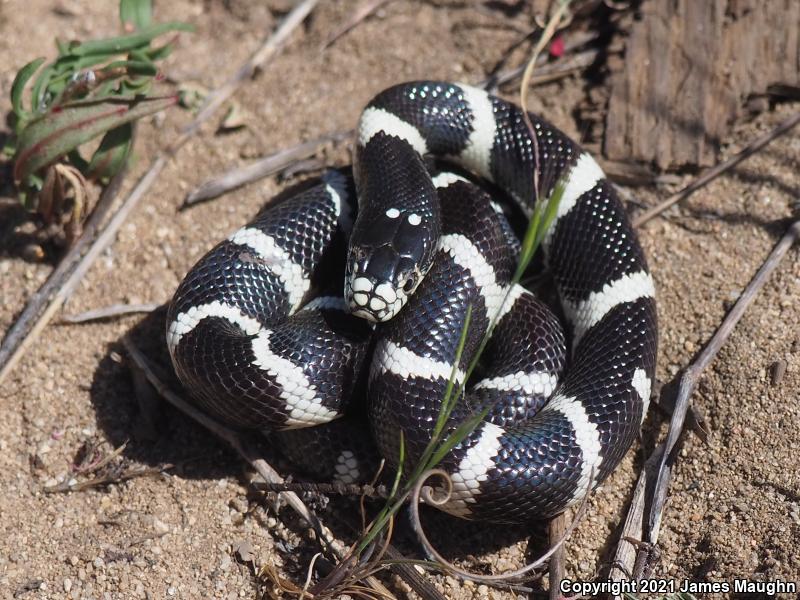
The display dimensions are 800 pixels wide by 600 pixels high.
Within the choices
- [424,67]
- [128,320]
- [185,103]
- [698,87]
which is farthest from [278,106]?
[698,87]

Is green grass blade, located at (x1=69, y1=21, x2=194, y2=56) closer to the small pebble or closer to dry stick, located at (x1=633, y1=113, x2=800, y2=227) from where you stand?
dry stick, located at (x1=633, y1=113, x2=800, y2=227)

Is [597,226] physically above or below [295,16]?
below

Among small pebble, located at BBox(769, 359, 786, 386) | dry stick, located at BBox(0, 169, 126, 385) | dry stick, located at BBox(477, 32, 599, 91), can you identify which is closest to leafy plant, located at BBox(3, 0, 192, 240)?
dry stick, located at BBox(0, 169, 126, 385)

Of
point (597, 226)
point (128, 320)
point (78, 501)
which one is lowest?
point (78, 501)

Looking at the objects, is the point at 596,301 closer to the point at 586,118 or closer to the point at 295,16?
the point at 586,118

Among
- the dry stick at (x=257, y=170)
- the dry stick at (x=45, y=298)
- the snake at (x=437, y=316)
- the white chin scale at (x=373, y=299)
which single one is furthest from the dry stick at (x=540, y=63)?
the dry stick at (x=45, y=298)

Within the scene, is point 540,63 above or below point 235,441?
above

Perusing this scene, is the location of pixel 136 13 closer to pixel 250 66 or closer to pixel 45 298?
pixel 250 66

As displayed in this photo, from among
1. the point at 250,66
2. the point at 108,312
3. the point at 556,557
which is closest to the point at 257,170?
the point at 250,66
